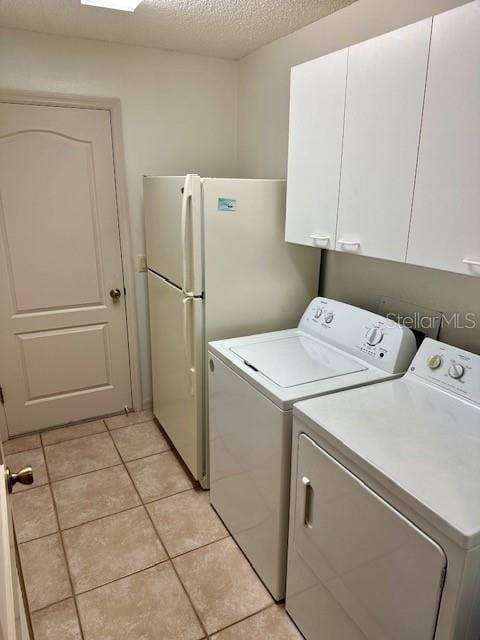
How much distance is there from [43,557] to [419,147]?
7.43 ft

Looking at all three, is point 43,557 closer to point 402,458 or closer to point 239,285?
point 239,285

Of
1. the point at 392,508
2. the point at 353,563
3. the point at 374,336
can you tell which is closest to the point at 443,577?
the point at 392,508

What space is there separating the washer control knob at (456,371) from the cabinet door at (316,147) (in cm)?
66

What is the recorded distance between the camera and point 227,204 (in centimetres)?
211

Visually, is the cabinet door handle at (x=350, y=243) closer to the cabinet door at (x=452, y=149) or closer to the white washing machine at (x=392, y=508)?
the cabinet door at (x=452, y=149)

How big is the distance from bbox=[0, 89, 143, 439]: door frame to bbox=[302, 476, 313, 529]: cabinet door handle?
196 centimetres

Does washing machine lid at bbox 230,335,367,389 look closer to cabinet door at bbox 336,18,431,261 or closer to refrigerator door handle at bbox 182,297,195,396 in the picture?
refrigerator door handle at bbox 182,297,195,396

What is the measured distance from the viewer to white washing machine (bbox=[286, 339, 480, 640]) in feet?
3.37

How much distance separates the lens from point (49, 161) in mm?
2686

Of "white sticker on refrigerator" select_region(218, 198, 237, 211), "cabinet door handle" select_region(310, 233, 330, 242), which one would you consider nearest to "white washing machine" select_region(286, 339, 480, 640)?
"cabinet door handle" select_region(310, 233, 330, 242)

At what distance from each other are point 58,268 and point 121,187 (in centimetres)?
65

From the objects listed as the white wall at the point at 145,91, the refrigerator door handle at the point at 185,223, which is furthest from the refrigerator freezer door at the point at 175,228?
the white wall at the point at 145,91

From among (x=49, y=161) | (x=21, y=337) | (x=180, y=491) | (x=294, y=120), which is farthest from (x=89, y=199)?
(x=180, y=491)

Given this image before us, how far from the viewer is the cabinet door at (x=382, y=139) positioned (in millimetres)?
1418
